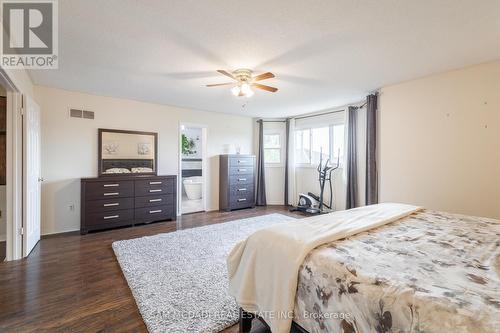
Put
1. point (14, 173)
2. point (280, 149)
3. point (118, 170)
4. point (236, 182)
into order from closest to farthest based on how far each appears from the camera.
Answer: point (14, 173)
point (118, 170)
point (236, 182)
point (280, 149)

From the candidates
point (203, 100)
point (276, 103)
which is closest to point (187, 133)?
point (203, 100)

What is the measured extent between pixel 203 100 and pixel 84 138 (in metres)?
2.19

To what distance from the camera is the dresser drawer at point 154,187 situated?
413 centimetres

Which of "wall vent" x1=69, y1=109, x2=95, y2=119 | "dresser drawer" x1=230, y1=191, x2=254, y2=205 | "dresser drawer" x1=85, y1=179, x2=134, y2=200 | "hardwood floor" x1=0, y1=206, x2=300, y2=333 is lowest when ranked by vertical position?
"hardwood floor" x1=0, y1=206, x2=300, y2=333

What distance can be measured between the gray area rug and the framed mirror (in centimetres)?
158

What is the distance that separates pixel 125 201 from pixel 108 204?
26 cm

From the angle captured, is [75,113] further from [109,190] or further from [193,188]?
[193,188]

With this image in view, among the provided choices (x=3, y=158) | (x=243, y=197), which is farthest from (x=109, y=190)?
(x=243, y=197)

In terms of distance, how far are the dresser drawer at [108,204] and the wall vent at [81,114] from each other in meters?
1.50

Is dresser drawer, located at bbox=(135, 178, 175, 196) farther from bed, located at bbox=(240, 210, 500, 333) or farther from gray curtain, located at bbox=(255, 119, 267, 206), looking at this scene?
bed, located at bbox=(240, 210, 500, 333)

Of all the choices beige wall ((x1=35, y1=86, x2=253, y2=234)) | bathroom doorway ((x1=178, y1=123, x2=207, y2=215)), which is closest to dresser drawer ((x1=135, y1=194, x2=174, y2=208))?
beige wall ((x1=35, y1=86, x2=253, y2=234))

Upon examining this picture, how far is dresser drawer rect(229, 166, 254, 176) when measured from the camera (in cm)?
531

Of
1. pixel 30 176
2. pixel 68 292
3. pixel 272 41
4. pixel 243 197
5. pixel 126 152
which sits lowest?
pixel 68 292

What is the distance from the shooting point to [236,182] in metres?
5.37
